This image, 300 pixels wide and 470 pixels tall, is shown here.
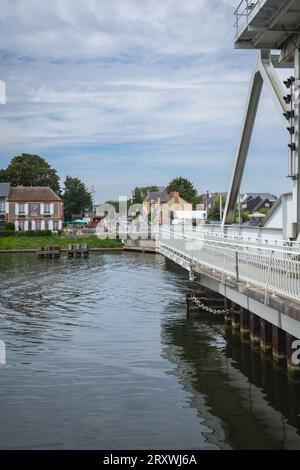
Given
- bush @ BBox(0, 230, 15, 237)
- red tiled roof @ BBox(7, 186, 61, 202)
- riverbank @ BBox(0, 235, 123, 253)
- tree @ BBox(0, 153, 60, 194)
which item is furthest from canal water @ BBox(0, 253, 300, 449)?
tree @ BBox(0, 153, 60, 194)

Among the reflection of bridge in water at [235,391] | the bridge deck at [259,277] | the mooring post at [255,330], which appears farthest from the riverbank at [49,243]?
the mooring post at [255,330]

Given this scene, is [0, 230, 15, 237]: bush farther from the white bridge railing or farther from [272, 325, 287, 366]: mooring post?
[272, 325, 287, 366]: mooring post

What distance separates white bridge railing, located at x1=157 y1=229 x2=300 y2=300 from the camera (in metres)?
11.8

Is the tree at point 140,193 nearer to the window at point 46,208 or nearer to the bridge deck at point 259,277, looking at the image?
the window at point 46,208

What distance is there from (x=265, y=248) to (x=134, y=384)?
437 centimetres

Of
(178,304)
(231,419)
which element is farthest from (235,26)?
(231,419)

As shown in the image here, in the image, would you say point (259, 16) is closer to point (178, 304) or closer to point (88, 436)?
point (178, 304)

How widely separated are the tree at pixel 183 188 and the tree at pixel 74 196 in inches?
755

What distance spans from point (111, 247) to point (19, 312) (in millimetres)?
44257

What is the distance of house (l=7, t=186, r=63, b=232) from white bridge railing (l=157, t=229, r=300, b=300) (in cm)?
6391

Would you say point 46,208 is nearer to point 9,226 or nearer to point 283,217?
point 9,226

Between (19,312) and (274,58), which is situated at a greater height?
(274,58)

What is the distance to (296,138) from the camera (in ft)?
61.8
